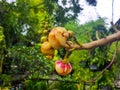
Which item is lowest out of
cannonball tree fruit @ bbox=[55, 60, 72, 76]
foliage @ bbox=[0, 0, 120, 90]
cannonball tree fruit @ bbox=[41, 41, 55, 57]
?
cannonball tree fruit @ bbox=[55, 60, 72, 76]

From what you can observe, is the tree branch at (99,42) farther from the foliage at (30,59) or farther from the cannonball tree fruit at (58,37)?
the foliage at (30,59)

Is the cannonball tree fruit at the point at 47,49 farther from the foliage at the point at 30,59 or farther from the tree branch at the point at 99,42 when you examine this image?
the foliage at the point at 30,59

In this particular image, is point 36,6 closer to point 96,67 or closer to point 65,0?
point 96,67

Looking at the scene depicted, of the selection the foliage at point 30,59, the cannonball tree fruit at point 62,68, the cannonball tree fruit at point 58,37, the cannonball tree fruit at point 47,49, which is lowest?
the cannonball tree fruit at point 62,68

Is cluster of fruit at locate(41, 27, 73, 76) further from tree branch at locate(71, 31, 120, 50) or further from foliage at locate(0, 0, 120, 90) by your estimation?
foliage at locate(0, 0, 120, 90)

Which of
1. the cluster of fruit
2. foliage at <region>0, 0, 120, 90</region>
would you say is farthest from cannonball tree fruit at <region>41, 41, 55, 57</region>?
foliage at <region>0, 0, 120, 90</region>

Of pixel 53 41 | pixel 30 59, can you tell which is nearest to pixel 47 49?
pixel 53 41

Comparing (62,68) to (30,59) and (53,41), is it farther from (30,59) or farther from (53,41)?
(30,59)

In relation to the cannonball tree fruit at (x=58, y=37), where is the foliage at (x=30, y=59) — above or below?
above

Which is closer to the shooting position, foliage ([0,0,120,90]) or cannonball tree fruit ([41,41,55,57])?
cannonball tree fruit ([41,41,55,57])

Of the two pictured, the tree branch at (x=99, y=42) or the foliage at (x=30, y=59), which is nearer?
the tree branch at (x=99, y=42)

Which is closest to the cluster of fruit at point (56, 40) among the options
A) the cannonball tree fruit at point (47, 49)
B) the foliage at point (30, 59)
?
the cannonball tree fruit at point (47, 49)

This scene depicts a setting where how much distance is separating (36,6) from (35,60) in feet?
3.37

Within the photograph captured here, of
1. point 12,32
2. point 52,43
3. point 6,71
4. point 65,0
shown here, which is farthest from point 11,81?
point 65,0
